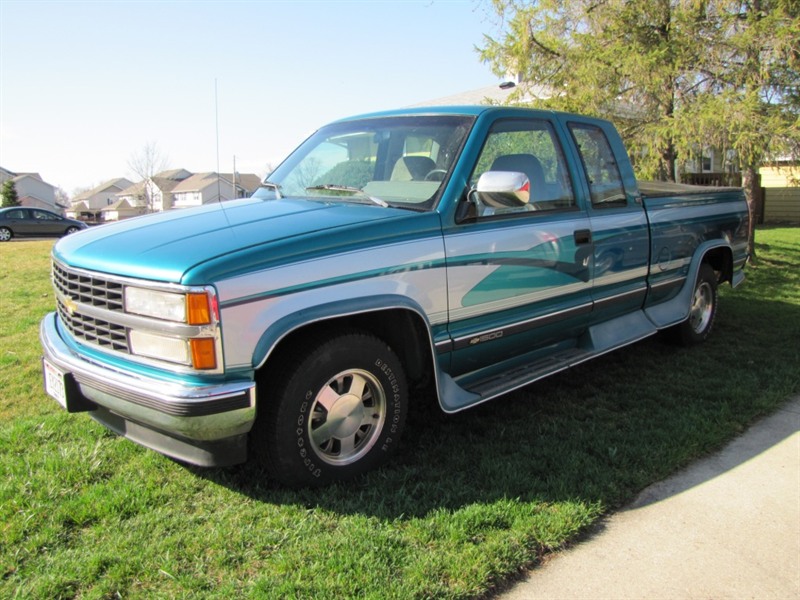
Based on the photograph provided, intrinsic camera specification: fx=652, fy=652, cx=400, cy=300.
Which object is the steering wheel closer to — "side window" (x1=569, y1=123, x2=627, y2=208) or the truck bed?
"side window" (x1=569, y1=123, x2=627, y2=208)

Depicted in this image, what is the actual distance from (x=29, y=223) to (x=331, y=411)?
91.1 feet

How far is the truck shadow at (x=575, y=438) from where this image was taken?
3314 mm

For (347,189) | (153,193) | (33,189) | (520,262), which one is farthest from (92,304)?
(33,189)

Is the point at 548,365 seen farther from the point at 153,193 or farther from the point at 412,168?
the point at 153,193

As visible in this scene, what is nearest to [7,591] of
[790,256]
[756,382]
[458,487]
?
[458,487]

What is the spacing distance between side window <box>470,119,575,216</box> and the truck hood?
0.85m

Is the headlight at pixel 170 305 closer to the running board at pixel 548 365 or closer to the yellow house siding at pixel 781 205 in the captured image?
the running board at pixel 548 365

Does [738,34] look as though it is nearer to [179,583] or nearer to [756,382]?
[756,382]

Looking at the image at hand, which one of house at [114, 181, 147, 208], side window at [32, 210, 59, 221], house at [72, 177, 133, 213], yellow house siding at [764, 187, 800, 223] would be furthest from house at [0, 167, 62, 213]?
yellow house siding at [764, 187, 800, 223]

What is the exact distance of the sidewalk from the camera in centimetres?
271

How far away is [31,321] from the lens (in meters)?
7.09

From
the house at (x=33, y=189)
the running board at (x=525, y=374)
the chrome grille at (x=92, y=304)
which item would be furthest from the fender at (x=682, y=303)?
the house at (x=33, y=189)

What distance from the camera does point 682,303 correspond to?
5906 millimetres

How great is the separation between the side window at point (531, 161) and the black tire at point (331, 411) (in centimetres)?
120
